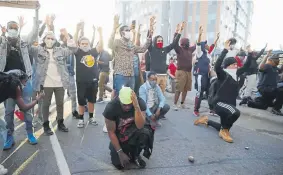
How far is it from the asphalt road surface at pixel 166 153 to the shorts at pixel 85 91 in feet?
1.87

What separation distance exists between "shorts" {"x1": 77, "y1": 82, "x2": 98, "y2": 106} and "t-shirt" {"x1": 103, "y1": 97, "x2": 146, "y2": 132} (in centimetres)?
189

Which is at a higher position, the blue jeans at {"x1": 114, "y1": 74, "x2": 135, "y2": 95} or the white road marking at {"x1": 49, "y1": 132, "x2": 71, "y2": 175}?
the blue jeans at {"x1": 114, "y1": 74, "x2": 135, "y2": 95}

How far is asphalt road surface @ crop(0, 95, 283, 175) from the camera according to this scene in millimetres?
3330

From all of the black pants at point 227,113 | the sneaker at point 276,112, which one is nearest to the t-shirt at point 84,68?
the black pants at point 227,113

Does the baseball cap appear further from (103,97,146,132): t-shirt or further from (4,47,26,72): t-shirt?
(4,47,26,72): t-shirt

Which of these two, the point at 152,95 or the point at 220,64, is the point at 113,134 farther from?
the point at 220,64

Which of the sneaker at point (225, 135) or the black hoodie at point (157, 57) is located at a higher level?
the black hoodie at point (157, 57)

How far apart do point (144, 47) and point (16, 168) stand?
3.30m

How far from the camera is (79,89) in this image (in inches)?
A: 202

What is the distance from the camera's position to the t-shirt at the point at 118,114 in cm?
329

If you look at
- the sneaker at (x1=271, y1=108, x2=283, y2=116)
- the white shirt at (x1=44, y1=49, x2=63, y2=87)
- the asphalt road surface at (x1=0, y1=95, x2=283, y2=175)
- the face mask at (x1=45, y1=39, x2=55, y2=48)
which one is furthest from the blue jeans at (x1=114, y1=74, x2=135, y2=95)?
the sneaker at (x1=271, y1=108, x2=283, y2=116)

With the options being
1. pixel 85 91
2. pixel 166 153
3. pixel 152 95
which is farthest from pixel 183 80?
pixel 166 153

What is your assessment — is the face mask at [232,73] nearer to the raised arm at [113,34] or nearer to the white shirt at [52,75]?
the raised arm at [113,34]

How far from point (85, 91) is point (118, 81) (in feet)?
2.43
